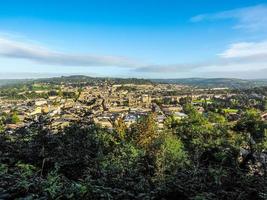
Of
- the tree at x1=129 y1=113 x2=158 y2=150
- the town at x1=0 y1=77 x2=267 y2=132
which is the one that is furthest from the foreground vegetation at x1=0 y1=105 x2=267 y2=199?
the tree at x1=129 y1=113 x2=158 y2=150

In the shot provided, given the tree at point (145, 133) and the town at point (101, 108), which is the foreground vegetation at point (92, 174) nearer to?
the town at point (101, 108)

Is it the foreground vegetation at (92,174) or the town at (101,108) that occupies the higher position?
the foreground vegetation at (92,174)

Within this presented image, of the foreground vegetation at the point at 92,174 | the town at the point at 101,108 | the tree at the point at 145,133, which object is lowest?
the town at the point at 101,108

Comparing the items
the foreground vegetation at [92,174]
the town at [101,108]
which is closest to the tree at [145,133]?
the town at [101,108]

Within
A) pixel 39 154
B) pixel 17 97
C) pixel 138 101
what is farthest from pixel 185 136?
pixel 17 97

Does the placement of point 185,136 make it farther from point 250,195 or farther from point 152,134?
point 250,195

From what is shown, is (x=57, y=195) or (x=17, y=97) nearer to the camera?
(x=57, y=195)

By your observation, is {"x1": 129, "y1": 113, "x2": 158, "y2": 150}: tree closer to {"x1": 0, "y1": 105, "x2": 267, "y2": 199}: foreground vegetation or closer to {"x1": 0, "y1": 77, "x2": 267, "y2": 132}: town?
{"x1": 0, "y1": 77, "x2": 267, "y2": 132}: town

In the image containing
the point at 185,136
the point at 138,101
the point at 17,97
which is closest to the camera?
the point at 185,136

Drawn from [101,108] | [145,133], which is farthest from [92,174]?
[101,108]

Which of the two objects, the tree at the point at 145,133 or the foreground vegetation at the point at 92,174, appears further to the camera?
the tree at the point at 145,133

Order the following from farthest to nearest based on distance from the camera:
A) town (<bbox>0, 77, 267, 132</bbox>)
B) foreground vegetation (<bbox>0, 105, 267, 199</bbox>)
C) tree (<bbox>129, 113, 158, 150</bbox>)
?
1. tree (<bbox>129, 113, 158, 150</bbox>)
2. town (<bbox>0, 77, 267, 132</bbox>)
3. foreground vegetation (<bbox>0, 105, 267, 199</bbox>)
